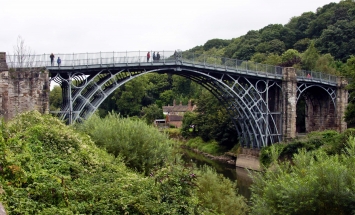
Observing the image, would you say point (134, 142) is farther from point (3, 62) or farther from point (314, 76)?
point (314, 76)

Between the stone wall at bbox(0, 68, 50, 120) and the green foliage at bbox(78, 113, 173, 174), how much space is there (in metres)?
7.39

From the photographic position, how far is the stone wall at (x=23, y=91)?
24.8 meters

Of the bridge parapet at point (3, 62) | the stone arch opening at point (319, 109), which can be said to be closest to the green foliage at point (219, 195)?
the bridge parapet at point (3, 62)

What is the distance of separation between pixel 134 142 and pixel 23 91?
10.2m

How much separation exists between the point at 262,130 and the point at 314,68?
1854cm

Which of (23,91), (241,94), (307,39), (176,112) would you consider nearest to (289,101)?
(241,94)

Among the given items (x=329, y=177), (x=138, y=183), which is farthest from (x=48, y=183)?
(x=329, y=177)

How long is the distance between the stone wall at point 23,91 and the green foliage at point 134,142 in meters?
7.39

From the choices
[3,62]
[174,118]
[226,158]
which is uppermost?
[3,62]

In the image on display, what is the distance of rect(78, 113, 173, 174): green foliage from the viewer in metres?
18.3

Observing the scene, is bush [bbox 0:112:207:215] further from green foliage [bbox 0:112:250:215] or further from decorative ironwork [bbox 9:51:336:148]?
decorative ironwork [bbox 9:51:336:148]

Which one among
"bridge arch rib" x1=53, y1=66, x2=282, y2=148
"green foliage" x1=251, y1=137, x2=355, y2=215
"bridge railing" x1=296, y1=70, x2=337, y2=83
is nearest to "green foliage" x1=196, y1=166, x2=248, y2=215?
"green foliage" x1=251, y1=137, x2=355, y2=215

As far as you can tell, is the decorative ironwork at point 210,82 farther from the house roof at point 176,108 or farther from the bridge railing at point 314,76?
the house roof at point 176,108

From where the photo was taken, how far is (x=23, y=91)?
25.6 m
